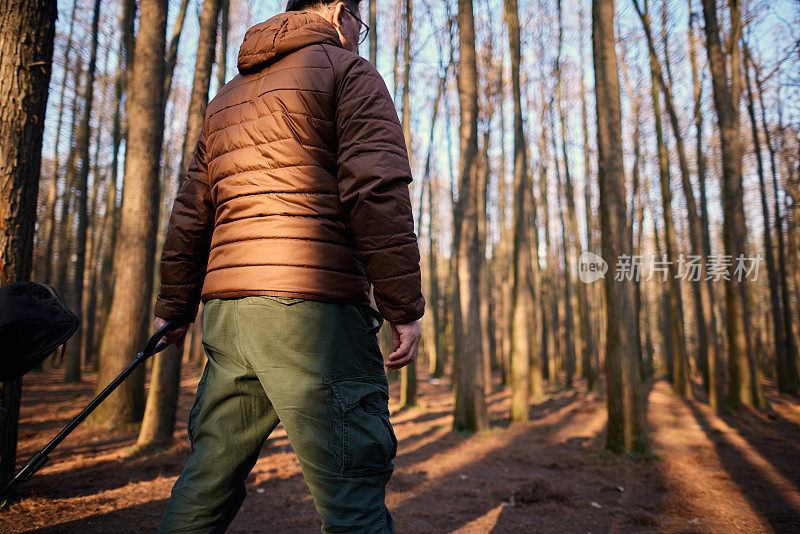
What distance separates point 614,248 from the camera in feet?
18.5

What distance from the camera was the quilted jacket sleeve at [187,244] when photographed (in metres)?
1.74

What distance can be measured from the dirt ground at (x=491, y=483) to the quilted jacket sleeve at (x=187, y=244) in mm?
2034

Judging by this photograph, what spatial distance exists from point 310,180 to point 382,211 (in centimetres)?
28

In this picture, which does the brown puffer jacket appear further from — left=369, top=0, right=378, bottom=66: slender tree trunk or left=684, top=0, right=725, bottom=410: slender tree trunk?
left=684, top=0, right=725, bottom=410: slender tree trunk

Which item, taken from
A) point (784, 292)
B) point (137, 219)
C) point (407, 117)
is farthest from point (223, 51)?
point (784, 292)

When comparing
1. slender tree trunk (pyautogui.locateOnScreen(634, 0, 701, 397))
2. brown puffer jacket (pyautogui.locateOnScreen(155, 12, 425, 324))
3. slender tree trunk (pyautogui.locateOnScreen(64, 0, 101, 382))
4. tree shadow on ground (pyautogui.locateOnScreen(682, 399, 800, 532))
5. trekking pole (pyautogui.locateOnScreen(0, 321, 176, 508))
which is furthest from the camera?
slender tree trunk (pyautogui.locateOnScreen(634, 0, 701, 397))

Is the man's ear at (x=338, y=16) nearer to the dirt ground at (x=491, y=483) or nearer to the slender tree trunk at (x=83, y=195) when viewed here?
the dirt ground at (x=491, y=483)

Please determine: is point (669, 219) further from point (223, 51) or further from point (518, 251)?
point (223, 51)

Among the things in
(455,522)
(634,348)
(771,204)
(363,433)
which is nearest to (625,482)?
(634,348)

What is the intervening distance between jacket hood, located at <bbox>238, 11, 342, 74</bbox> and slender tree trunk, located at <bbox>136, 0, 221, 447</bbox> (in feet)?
10.6

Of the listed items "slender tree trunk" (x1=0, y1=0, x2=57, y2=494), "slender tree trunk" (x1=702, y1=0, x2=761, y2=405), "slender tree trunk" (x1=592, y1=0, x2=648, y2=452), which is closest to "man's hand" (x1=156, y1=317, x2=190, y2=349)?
"slender tree trunk" (x1=0, y1=0, x2=57, y2=494)

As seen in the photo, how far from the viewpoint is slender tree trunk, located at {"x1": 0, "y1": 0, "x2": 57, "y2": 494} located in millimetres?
2904

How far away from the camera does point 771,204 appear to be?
14453 mm

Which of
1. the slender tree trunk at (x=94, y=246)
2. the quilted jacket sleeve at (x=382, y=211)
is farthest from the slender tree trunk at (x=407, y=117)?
the slender tree trunk at (x=94, y=246)
